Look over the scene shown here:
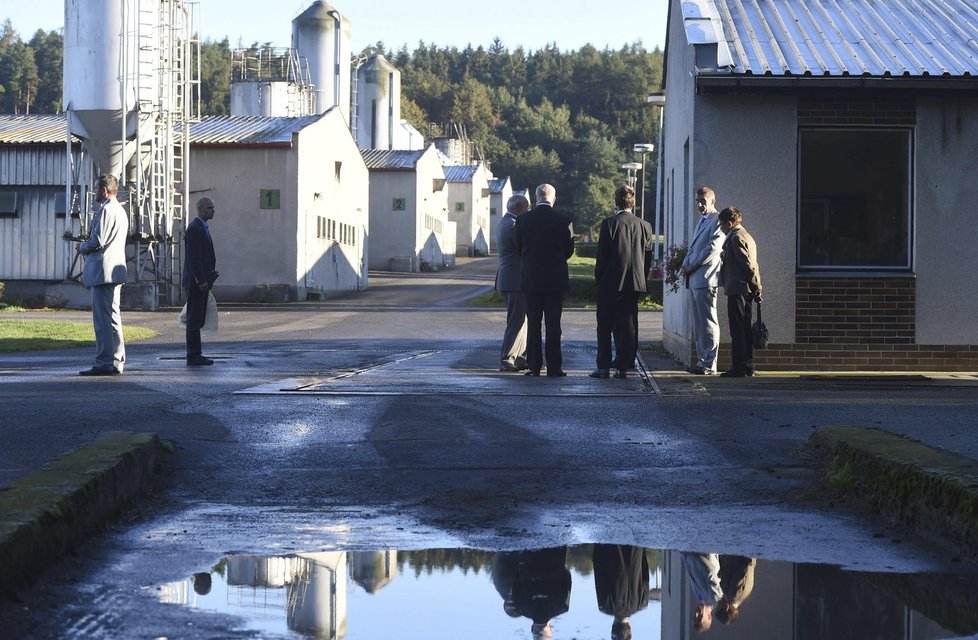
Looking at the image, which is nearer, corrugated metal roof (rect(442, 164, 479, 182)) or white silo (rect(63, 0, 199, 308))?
white silo (rect(63, 0, 199, 308))

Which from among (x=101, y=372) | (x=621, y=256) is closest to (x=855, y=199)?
(x=621, y=256)

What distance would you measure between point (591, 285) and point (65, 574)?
36.3 metres

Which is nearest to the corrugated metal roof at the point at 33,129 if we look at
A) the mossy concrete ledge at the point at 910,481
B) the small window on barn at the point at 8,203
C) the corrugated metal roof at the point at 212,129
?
the corrugated metal roof at the point at 212,129

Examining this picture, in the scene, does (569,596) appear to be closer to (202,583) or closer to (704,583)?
(704,583)

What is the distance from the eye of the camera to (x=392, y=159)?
6544 cm

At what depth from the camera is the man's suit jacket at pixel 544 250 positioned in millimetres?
13156

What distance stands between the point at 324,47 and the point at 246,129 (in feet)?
49.1

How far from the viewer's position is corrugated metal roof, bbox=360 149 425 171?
211ft

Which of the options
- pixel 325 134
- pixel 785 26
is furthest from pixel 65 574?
pixel 325 134

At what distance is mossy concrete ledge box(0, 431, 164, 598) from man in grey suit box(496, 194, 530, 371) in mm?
7555

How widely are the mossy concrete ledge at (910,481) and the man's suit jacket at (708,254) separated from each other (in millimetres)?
6148

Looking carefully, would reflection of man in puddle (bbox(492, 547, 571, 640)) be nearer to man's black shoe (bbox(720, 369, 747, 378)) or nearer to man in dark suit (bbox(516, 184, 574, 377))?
man's black shoe (bbox(720, 369, 747, 378))

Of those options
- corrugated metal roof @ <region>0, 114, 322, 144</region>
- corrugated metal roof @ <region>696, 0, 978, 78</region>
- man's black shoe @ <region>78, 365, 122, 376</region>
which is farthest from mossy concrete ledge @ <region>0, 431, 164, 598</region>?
corrugated metal roof @ <region>0, 114, 322, 144</region>

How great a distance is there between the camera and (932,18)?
15742 millimetres
